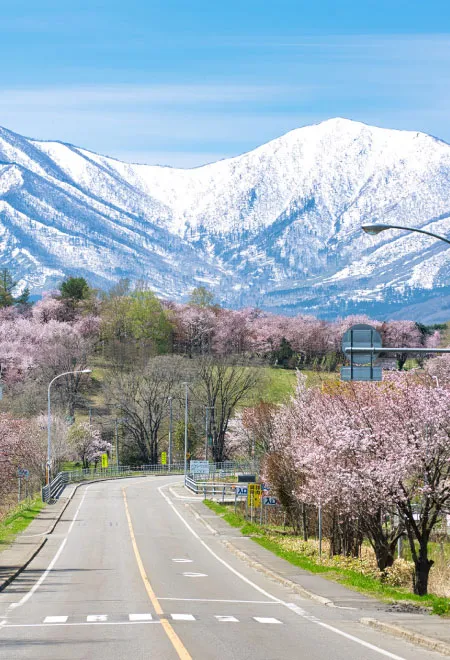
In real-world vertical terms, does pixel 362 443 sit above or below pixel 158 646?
above

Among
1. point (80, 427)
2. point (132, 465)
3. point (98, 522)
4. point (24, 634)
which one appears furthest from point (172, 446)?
point (24, 634)

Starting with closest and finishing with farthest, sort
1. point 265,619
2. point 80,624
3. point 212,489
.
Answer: point 80,624 < point 265,619 < point 212,489

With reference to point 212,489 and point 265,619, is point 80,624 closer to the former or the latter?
point 265,619

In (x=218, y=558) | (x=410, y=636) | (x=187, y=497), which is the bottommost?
(x=187, y=497)

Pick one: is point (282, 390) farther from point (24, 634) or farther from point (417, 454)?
point (24, 634)

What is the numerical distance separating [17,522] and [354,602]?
1204 inches

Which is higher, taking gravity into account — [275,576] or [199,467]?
[199,467]

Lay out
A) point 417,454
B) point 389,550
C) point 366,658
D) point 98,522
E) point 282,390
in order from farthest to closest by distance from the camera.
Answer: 1. point 282,390
2. point 98,522
3. point 389,550
4. point 417,454
5. point 366,658

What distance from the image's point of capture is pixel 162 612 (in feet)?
69.8

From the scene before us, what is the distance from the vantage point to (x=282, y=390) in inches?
5477

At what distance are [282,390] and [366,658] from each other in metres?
124

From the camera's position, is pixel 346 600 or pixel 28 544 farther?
pixel 28 544

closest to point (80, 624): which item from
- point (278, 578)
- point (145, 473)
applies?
point (278, 578)

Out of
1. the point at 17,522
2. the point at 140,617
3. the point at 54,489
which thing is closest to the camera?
the point at 140,617
